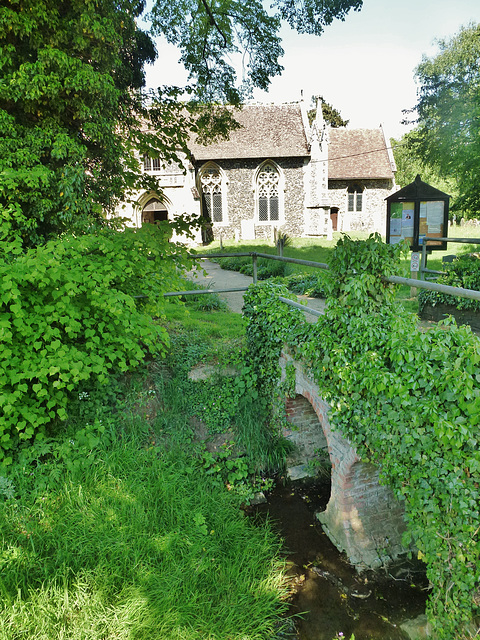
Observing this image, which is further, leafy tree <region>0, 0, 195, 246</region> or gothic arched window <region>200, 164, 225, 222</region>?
gothic arched window <region>200, 164, 225, 222</region>

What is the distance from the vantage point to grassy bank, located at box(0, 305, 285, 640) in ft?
10.7

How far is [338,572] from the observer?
448 centimetres

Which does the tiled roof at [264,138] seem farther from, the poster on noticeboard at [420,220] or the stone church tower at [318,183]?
the poster on noticeboard at [420,220]

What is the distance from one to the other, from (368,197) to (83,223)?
2868 centimetres

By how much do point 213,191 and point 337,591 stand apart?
2562 cm

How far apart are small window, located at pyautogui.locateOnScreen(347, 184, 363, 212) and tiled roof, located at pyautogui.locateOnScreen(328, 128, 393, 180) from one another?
3.06 feet

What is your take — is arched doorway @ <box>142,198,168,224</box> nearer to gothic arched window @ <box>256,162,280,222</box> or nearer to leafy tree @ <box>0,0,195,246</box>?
gothic arched window @ <box>256,162,280,222</box>

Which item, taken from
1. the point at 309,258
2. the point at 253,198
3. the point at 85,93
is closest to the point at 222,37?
the point at 85,93

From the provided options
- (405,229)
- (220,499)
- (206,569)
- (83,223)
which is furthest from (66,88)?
(405,229)

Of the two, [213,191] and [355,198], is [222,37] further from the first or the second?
[355,198]

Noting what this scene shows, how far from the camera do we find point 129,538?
12.9ft

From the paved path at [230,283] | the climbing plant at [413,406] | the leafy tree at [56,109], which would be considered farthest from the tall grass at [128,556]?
the paved path at [230,283]

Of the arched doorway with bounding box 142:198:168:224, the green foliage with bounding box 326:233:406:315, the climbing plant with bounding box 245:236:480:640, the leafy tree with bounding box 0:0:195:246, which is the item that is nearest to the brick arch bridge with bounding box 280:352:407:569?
the climbing plant with bounding box 245:236:480:640

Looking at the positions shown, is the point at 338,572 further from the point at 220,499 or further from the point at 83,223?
the point at 83,223
